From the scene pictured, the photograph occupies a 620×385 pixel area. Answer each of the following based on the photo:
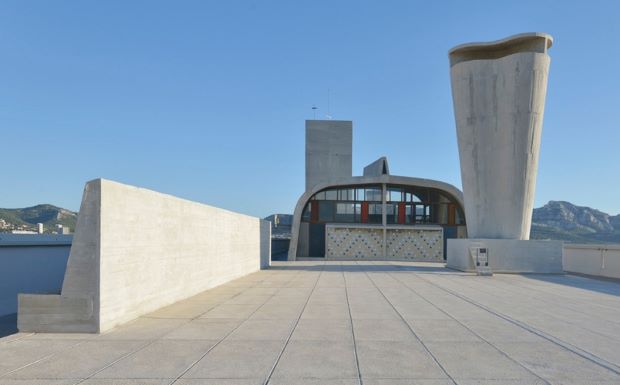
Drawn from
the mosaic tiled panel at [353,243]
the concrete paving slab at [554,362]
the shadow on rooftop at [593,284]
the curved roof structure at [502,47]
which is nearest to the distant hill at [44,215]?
the mosaic tiled panel at [353,243]

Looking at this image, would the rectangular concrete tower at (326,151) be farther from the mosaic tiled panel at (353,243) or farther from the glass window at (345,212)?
the mosaic tiled panel at (353,243)

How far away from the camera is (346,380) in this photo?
5.43m

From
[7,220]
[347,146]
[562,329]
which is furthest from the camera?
[7,220]

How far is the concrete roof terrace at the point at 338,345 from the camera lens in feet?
18.5

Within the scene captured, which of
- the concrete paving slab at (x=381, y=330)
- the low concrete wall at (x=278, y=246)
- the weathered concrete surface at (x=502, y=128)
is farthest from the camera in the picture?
the low concrete wall at (x=278, y=246)

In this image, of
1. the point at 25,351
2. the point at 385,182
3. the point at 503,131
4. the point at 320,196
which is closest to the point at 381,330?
the point at 25,351

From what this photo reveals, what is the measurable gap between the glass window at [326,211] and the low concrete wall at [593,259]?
54.7 feet

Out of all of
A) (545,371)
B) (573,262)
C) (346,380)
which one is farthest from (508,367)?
(573,262)

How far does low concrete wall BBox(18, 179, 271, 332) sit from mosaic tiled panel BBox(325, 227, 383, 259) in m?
22.4

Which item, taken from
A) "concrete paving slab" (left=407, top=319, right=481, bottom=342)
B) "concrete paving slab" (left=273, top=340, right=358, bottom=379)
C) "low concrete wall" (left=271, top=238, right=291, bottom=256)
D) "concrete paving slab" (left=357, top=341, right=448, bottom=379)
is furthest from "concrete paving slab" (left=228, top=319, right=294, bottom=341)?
"low concrete wall" (left=271, top=238, right=291, bottom=256)

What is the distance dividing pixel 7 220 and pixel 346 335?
101m

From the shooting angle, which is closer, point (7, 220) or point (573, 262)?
point (573, 262)

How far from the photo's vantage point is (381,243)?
3597 cm

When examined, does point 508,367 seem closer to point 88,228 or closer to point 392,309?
point 392,309
